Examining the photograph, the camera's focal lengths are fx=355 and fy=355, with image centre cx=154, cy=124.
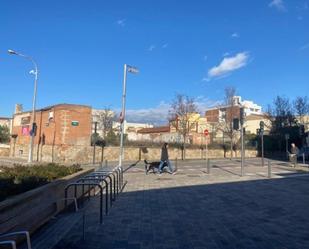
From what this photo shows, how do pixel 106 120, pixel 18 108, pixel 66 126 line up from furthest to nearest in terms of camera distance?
pixel 106 120 → pixel 18 108 → pixel 66 126

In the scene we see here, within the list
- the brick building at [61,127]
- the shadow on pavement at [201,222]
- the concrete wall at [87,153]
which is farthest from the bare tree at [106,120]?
the shadow on pavement at [201,222]

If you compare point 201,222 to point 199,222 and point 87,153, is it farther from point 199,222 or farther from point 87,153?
point 87,153

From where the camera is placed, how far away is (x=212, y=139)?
5184cm

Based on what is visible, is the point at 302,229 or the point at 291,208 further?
the point at 291,208

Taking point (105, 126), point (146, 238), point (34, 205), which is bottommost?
point (146, 238)

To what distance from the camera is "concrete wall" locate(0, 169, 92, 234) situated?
5.32 meters

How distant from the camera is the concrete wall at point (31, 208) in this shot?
5.32 meters

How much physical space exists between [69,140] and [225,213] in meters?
35.4

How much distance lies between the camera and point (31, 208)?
21.2ft

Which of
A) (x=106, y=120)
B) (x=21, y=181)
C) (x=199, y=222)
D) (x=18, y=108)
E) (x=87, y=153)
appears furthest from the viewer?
(x=106, y=120)

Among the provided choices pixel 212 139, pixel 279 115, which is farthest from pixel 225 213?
pixel 279 115

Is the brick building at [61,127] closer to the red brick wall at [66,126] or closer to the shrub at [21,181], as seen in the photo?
the red brick wall at [66,126]

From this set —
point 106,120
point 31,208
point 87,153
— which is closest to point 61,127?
point 87,153

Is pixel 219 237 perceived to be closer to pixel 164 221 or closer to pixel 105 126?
pixel 164 221
